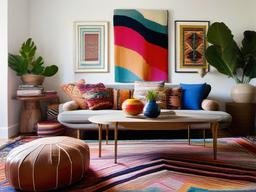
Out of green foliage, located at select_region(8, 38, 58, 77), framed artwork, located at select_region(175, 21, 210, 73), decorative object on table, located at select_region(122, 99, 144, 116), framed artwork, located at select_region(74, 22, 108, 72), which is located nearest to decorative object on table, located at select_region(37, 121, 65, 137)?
green foliage, located at select_region(8, 38, 58, 77)

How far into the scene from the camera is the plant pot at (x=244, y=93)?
369cm

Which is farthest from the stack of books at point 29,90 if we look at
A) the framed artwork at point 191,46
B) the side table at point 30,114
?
the framed artwork at point 191,46

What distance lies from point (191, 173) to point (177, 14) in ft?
9.48

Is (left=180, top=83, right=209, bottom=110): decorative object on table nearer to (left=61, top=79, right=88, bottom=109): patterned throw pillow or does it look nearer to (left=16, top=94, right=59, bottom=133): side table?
(left=61, top=79, right=88, bottom=109): patterned throw pillow

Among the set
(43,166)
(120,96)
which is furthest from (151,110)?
(120,96)

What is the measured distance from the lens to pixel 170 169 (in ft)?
6.95

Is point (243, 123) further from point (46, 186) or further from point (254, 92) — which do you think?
point (46, 186)

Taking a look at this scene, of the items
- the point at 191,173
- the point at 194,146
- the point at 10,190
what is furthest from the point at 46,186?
the point at 194,146

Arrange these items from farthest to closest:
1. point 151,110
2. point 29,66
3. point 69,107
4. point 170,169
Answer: point 29,66 < point 69,107 < point 151,110 < point 170,169

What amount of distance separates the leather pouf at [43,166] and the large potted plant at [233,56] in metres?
→ 2.85

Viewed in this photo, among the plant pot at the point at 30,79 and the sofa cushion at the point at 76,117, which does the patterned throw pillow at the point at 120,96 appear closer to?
the sofa cushion at the point at 76,117

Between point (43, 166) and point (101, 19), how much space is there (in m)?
3.01

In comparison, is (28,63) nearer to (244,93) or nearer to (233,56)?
(233,56)

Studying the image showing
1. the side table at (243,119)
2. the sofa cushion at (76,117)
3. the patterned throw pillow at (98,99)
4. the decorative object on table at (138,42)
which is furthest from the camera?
the decorative object on table at (138,42)
